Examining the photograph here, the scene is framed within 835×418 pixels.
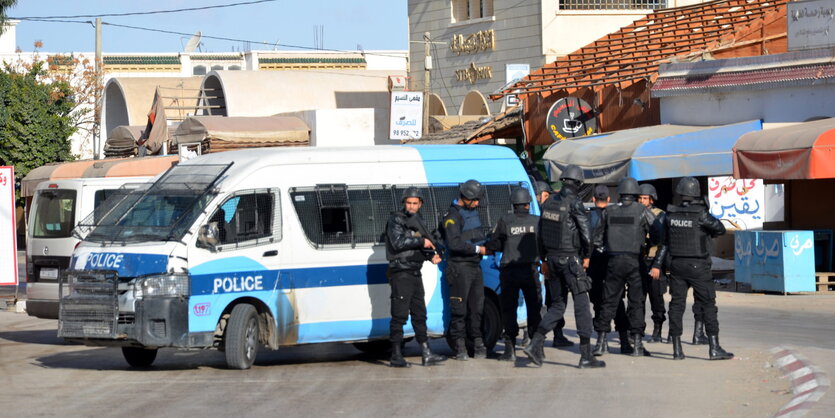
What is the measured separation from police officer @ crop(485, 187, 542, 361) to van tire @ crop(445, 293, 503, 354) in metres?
0.48

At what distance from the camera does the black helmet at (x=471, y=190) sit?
1238 cm

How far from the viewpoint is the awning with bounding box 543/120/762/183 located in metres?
→ 21.2

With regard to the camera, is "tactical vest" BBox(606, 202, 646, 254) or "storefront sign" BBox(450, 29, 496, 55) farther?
Answer: "storefront sign" BBox(450, 29, 496, 55)

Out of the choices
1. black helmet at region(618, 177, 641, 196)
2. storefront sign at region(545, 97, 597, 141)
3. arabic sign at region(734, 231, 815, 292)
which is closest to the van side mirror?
black helmet at region(618, 177, 641, 196)

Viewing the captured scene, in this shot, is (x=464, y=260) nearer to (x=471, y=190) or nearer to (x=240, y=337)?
(x=471, y=190)

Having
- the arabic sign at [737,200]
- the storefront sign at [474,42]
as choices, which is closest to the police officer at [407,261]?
the arabic sign at [737,200]

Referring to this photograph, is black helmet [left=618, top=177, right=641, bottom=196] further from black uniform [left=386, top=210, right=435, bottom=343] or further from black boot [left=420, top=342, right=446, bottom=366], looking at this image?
black boot [left=420, top=342, right=446, bottom=366]

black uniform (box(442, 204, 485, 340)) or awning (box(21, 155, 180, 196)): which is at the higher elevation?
awning (box(21, 155, 180, 196))

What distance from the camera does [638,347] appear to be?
12.9 m

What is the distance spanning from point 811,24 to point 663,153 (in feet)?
11.2

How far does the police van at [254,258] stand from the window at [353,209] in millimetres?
13

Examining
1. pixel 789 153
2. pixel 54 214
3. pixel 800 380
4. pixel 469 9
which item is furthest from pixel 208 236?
pixel 469 9

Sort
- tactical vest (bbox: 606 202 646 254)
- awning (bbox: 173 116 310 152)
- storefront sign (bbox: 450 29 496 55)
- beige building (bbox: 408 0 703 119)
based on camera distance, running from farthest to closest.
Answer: storefront sign (bbox: 450 29 496 55)
beige building (bbox: 408 0 703 119)
awning (bbox: 173 116 310 152)
tactical vest (bbox: 606 202 646 254)

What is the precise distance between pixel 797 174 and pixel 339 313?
8871 millimetres
